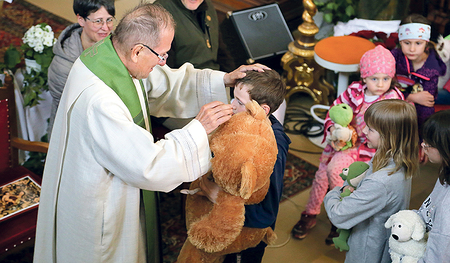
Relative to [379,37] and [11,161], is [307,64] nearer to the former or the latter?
[379,37]

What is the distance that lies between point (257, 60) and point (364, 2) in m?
1.39

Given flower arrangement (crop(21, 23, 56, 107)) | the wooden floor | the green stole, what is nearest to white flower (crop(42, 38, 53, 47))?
flower arrangement (crop(21, 23, 56, 107))

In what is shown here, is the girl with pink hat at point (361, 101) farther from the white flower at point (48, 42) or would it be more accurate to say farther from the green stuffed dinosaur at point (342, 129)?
the white flower at point (48, 42)

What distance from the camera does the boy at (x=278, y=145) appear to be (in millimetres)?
1931

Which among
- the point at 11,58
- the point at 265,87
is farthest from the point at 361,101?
the point at 11,58

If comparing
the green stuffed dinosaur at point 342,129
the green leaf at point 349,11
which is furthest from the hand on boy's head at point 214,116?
the green leaf at point 349,11

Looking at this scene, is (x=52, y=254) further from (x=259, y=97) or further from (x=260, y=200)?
(x=259, y=97)

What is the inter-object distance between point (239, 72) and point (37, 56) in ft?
5.86

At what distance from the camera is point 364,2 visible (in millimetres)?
4855

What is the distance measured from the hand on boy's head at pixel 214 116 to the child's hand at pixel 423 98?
1980 mm

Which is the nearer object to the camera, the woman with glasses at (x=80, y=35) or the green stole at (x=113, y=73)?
the green stole at (x=113, y=73)

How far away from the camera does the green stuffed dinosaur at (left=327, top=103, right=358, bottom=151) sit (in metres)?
2.83

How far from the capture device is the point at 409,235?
1787 millimetres

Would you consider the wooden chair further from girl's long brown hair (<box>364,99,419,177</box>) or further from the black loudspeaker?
the black loudspeaker
